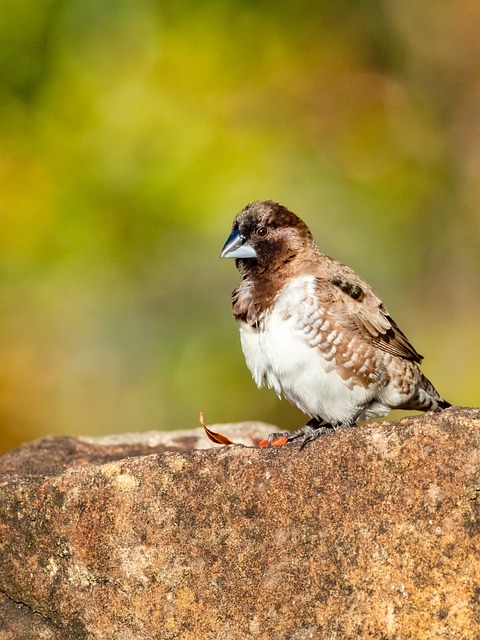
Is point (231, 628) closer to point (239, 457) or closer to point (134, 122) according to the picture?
point (239, 457)

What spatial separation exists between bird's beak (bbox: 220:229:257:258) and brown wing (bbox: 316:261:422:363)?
432 mm

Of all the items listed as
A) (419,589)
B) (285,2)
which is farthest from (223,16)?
(419,589)

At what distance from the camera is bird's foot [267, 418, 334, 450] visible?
3941mm

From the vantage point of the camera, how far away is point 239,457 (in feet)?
12.4

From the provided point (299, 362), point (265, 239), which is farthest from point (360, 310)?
point (265, 239)

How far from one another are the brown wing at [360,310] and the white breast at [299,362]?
11 centimetres

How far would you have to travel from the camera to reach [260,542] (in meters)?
3.57

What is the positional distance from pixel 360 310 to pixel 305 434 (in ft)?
2.58

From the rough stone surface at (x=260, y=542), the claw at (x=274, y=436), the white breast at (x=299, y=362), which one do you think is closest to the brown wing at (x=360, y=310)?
the white breast at (x=299, y=362)

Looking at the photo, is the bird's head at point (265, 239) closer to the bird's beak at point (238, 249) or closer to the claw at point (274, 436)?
the bird's beak at point (238, 249)

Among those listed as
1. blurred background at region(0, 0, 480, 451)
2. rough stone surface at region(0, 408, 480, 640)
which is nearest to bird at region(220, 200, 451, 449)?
rough stone surface at region(0, 408, 480, 640)

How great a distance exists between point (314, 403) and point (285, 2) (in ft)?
20.2

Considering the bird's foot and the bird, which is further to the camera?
the bird

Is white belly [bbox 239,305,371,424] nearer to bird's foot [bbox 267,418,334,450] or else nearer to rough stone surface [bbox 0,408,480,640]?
bird's foot [bbox 267,418,334,450]
